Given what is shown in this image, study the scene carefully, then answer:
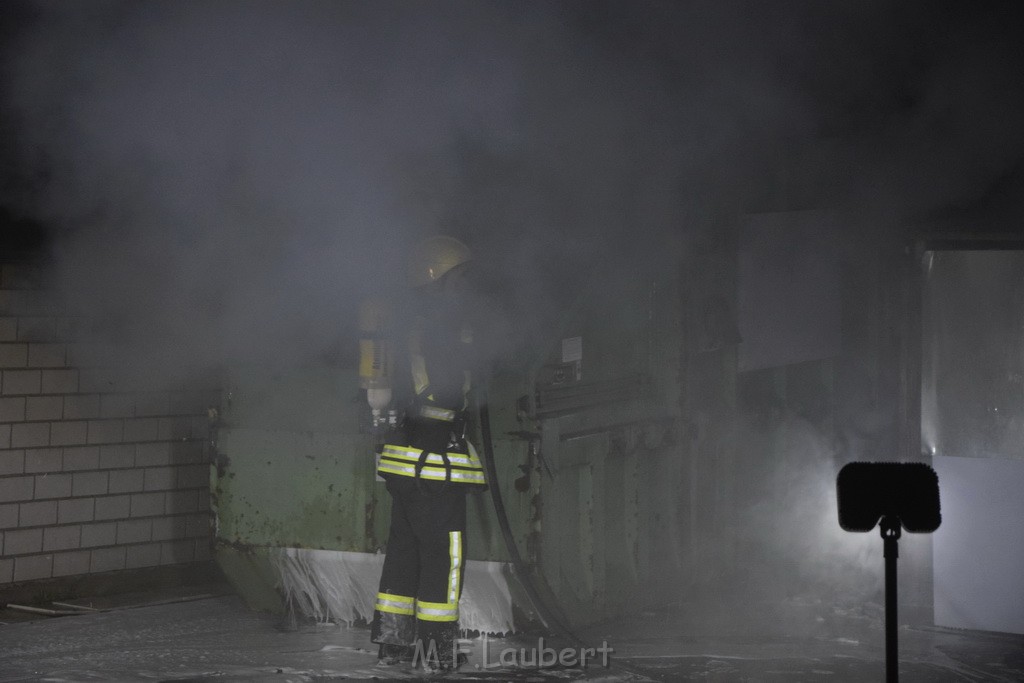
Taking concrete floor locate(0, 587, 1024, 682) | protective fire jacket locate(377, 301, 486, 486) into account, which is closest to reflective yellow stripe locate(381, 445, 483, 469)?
protective fire jacket locate(377, 301, 486, 486)

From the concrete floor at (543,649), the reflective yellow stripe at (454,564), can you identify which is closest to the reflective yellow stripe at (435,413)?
the reflective yellow stripe at (454,564)

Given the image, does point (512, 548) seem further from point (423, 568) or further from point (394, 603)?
point (394, 603)

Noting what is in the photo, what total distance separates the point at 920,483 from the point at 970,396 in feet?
12.0

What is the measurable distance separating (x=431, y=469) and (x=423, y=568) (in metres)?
0.41

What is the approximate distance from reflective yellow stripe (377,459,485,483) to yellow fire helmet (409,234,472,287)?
0.76 meters

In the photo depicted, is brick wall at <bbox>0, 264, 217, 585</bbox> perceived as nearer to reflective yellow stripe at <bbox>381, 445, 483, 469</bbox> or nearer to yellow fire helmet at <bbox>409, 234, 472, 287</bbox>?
reflective yellow stripe at <bbox>381, 445, 483, 469</bbox>

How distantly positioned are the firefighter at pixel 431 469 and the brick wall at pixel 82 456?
84.9 inches

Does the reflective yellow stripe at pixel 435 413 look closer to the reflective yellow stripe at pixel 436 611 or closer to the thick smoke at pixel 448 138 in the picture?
the thick smoke at pixel 448 138

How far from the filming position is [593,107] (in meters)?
5.86

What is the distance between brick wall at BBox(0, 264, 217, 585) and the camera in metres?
6.87

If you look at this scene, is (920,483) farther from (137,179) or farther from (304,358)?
(304,358)

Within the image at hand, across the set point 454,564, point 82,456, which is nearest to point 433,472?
point 454,564

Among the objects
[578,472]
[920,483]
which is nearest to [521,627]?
[578,472]

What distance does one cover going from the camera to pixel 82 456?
7.09 metres
